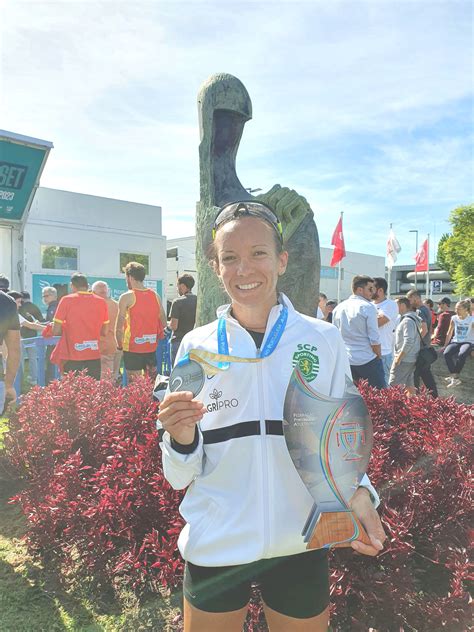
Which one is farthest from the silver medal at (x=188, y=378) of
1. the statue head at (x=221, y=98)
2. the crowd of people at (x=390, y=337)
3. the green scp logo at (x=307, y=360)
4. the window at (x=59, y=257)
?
the window at (x=59, y=257)

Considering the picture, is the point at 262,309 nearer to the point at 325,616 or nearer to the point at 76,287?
the point at 325,616

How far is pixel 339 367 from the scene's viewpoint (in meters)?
1.49

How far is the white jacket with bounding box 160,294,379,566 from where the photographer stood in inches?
54.7

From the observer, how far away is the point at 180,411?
129 cm

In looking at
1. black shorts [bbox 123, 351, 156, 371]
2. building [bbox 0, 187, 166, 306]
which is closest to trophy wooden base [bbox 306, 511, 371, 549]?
black shorts [bbox 123, 351, 156, 371]

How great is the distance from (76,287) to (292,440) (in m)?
5.38

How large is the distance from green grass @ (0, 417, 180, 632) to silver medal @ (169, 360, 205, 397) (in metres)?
1.62

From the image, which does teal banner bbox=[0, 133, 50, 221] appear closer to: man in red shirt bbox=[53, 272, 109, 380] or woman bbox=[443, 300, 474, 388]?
man in red shirt bbox=[53, 272, 109, 380]

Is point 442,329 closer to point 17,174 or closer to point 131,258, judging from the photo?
point 17,174

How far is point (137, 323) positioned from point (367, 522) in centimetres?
497

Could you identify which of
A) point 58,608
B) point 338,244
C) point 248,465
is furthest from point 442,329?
point 338,244

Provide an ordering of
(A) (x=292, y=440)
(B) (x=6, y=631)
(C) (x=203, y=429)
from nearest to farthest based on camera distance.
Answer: (A) (x=292, y=440) < (C) (x=203, y=429) < (B) (x=6, y=631)

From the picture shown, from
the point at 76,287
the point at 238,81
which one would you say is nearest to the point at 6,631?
the point at 238,81

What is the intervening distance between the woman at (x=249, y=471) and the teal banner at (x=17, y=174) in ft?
33.2
